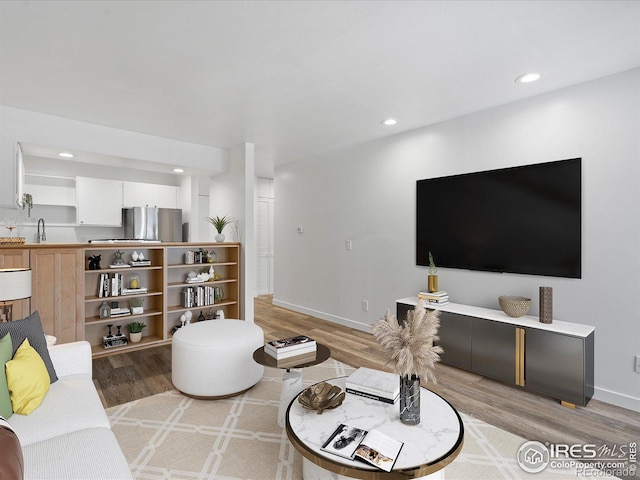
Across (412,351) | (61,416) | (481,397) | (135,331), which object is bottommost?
(481,397)

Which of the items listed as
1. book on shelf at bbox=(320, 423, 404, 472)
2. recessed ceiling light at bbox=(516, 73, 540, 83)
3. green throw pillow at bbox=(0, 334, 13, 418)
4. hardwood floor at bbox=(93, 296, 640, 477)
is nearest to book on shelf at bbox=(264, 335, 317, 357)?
book on shelf at bbox=(320, 423, 404, 472)

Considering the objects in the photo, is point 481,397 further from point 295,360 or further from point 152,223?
point 152,223

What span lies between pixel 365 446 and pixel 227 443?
1.07 meters

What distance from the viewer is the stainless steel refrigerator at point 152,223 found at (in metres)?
5.37

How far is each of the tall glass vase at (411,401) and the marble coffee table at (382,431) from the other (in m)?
0.03

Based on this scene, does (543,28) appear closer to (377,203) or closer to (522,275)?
(522,275)

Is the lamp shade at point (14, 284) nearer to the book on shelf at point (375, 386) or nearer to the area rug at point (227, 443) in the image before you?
the area rug at point (227, 443)

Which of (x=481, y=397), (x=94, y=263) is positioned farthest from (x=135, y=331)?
(x=481, y=397)

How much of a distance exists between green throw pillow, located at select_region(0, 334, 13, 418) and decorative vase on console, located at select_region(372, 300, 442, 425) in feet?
5.56

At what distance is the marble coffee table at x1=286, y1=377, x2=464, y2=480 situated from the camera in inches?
53.1

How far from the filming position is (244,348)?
8.93 feet

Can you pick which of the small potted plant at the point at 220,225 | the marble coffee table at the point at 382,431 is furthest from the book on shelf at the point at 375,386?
the small potted plant at the point at 220,225

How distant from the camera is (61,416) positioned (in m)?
1.65

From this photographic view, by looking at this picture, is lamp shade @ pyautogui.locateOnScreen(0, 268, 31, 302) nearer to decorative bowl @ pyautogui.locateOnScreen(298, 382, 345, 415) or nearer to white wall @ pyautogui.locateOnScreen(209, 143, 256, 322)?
decorative bowl @ pyautogui.locateOnScreen(298, 382, 345, 415)
